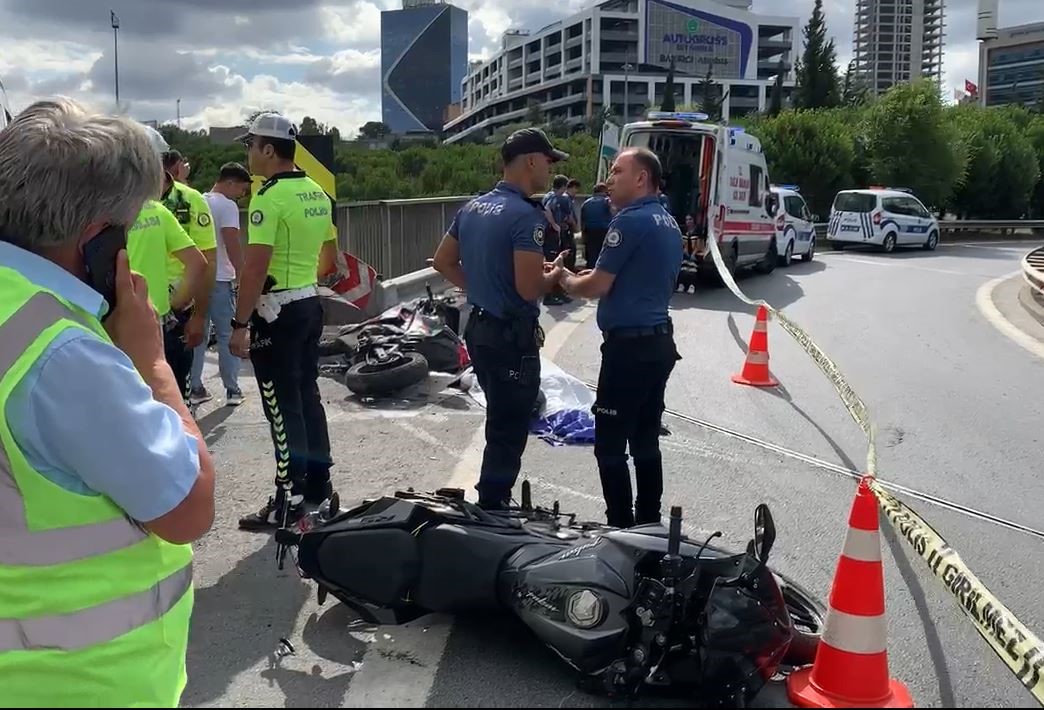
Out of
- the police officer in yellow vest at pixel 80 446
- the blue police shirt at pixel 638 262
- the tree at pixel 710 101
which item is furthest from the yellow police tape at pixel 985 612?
the tree at pixel 710 101

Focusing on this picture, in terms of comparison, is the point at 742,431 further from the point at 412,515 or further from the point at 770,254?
the point at 770,254

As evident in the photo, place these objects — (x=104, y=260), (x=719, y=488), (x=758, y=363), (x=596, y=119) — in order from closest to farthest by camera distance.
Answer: (x=104, y=260) → (x=719, y=488) → (x=758, y=363) → (x=596, y=119)

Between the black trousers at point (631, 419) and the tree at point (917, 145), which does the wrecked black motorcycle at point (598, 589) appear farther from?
the tree at point (917, 145)

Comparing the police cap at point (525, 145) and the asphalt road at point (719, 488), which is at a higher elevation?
the police cap at point (525, 145)

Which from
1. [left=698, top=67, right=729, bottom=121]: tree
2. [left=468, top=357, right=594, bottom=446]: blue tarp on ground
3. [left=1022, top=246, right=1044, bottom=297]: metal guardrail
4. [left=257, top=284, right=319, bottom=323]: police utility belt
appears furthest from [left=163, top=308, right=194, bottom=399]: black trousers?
[left=698, top=67, right=729, bottom=121]: tree

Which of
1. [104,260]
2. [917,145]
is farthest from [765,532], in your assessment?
[917,145]

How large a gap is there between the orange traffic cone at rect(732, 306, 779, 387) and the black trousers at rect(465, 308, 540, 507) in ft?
15.4

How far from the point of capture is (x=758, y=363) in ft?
28.6

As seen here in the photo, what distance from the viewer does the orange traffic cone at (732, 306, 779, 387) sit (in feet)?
28.3

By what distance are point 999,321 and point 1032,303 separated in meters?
1.84

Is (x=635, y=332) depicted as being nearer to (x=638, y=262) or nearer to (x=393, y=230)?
(x=638, y=262)

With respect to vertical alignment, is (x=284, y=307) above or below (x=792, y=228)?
below

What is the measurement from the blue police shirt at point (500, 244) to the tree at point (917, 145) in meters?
32.8

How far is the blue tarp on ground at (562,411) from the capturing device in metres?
6.57
